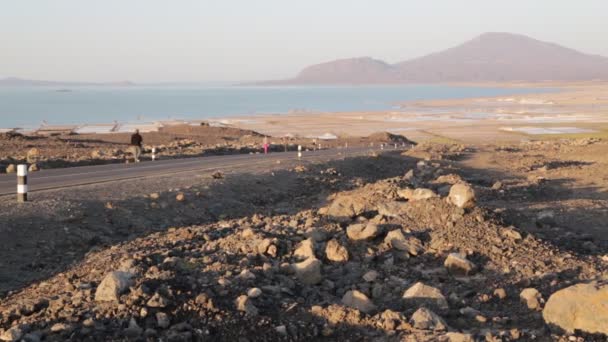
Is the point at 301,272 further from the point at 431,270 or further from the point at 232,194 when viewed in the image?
the point at 232,194

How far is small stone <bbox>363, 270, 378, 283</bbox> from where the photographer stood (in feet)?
30.7

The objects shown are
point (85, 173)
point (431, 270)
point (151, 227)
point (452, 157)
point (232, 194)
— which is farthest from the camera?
point (452, 157)

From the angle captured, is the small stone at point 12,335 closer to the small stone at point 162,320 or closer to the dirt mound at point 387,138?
the small stone at point 162,320

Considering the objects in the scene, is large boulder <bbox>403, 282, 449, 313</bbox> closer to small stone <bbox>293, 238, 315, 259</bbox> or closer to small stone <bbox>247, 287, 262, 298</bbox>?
small stone <bbox>293, 238, 315, 259</bbox>

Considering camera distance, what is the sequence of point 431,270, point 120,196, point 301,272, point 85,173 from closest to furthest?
point 301,272, point 431,270, point 120,196, point 85,173

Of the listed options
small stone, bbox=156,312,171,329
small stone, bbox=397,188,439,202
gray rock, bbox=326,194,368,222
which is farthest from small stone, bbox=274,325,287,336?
small stone, bbox=397,188,439,202

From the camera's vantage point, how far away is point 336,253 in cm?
1002

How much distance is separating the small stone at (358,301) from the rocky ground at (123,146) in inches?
679

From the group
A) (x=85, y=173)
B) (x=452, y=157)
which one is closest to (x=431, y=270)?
(x=85, y=173)

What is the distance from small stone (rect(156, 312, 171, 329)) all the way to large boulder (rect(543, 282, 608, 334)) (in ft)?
13.5

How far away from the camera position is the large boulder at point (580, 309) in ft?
24.1

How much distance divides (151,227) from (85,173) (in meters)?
8.83

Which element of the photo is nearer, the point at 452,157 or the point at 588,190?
the point at 588,190

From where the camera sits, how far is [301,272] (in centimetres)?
909
